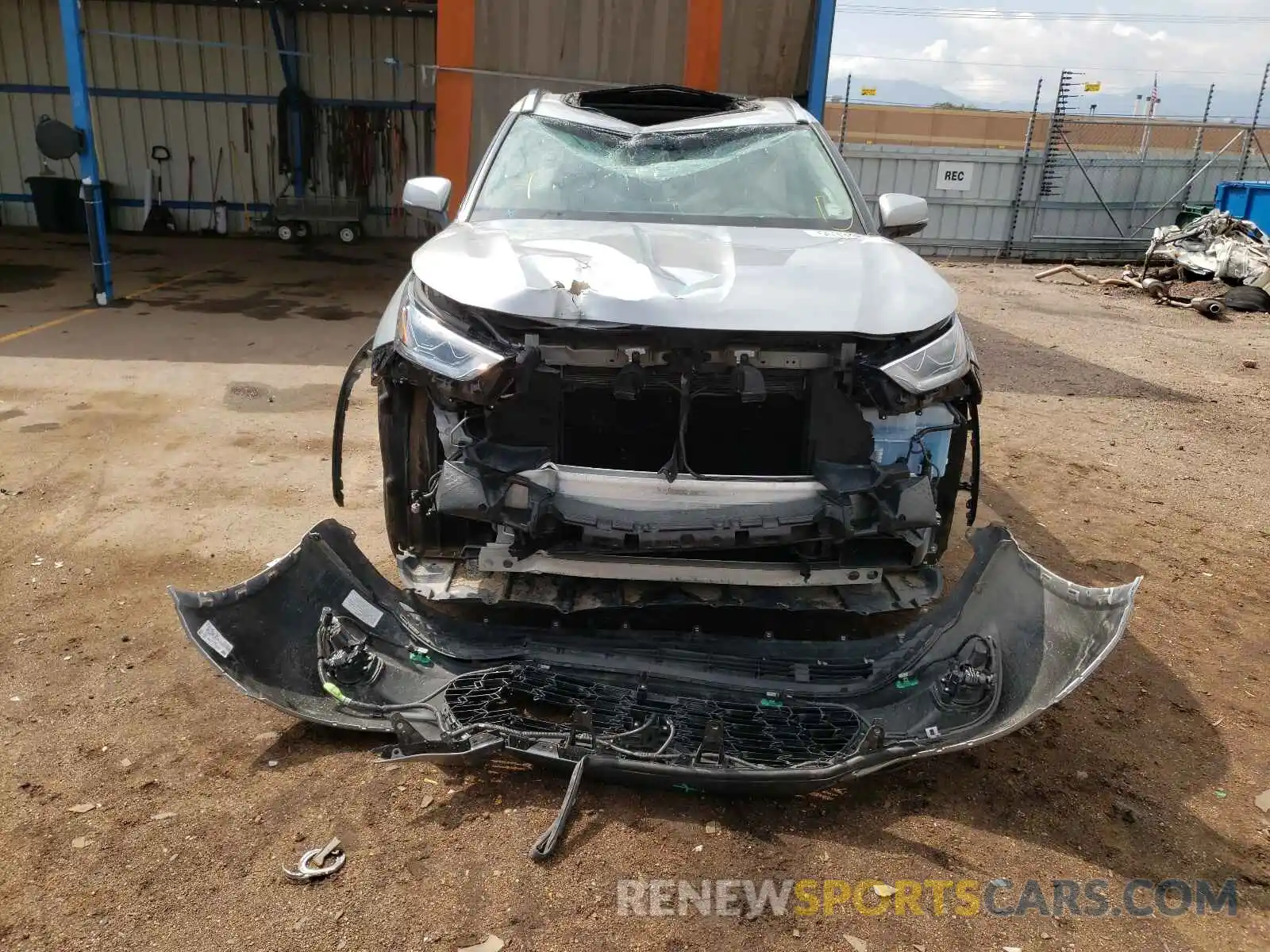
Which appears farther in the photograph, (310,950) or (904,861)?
(904,861)

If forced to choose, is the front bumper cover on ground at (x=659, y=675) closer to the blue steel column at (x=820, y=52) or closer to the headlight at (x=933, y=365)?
the headlight at (x=933, y=365)

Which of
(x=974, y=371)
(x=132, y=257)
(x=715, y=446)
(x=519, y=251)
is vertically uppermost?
(x=519, y=251)

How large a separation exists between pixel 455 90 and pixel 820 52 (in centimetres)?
372

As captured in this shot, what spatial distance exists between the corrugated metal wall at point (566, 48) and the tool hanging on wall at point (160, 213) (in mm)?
10222

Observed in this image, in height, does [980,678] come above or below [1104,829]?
above

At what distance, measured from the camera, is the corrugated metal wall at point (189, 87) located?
625 inches

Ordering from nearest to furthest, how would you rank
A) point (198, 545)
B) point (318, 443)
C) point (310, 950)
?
point (310, 950), point (198, 545), point (318, 443)

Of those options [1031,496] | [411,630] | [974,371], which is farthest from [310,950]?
[1031,496]

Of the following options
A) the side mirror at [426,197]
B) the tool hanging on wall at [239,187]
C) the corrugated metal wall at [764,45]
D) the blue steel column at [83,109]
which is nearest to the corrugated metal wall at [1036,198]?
the corrugated metal wall at [764,45]

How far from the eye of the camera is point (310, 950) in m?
2.08

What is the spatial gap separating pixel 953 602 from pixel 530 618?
1594 millimetres

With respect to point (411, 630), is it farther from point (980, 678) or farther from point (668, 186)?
point (668, 186)

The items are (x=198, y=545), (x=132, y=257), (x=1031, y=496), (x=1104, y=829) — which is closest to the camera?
(x=1104, y=829)

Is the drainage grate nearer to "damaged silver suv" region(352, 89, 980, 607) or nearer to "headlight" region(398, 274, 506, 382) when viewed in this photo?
"damaged silver suv" region(352, 89, 980, 607)
